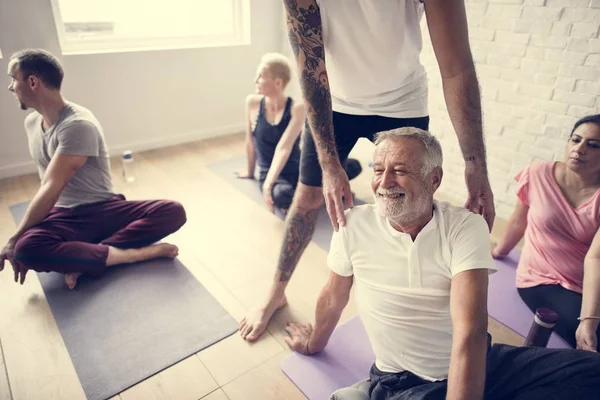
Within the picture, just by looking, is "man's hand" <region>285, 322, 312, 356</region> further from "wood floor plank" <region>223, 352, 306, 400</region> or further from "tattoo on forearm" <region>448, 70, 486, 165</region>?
"tattoo on forearm" <region>448, 70, 486, 165</region>

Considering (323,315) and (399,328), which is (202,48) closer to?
(323,315)

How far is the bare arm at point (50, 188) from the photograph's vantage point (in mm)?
1852

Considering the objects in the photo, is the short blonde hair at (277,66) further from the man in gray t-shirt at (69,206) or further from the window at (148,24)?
the window at (148,24)

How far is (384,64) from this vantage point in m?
1.40

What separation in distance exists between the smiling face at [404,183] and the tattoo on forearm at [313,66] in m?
0.22

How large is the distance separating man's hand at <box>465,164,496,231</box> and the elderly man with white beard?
17 centimetres

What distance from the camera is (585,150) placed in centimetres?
162

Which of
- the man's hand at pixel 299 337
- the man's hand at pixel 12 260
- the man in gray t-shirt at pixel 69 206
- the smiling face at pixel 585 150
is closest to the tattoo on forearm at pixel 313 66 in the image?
the man's hand at pixel 299 337

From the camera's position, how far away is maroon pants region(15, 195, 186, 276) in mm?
1823

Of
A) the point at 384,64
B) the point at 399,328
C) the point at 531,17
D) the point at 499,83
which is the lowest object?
the point at 399,328

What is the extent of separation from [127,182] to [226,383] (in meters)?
1.96

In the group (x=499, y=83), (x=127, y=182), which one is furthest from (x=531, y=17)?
(x=127, y=182)

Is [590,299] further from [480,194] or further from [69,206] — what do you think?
[69,206]

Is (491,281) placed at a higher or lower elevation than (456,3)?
lower
